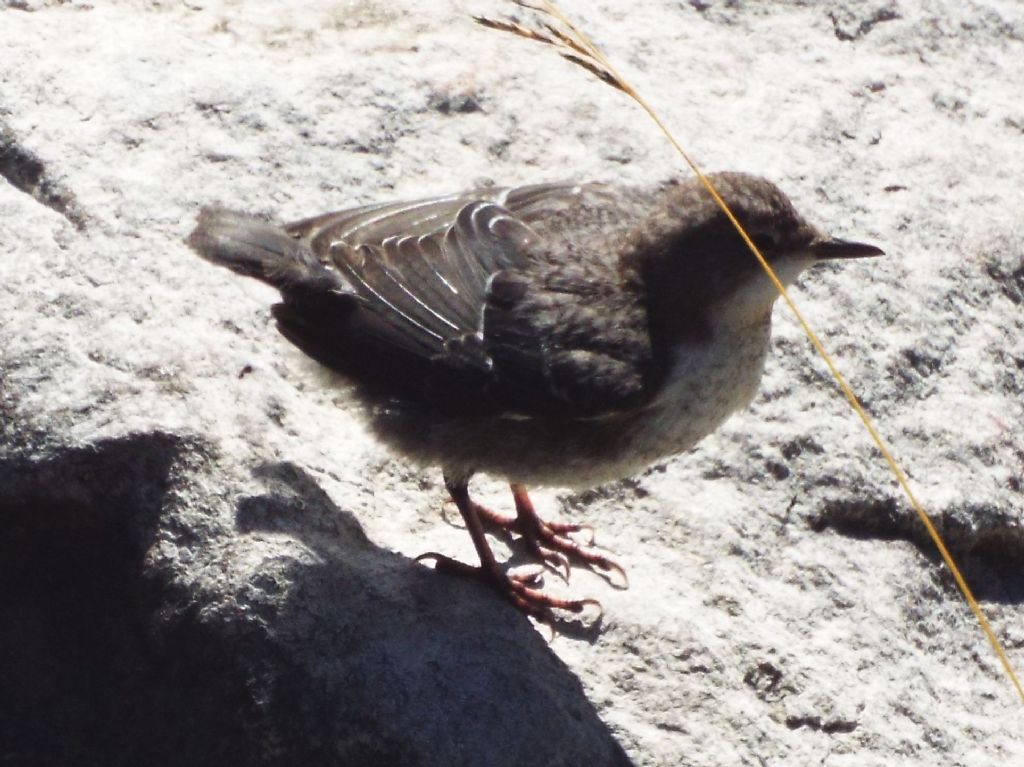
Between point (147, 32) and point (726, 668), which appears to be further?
point (147, 32)

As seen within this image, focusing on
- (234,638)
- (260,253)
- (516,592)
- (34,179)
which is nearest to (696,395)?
(516,592)

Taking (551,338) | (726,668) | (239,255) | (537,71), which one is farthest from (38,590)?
(537,71)

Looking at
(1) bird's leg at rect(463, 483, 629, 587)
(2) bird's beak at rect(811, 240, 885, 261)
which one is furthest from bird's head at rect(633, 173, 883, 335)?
(1) bird's leg at rect(463, 483, 629, 587)

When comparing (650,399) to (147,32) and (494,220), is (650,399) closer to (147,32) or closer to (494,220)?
(494,220)

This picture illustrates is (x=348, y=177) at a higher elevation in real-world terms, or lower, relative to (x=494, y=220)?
lower

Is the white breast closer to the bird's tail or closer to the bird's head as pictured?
the bird's head

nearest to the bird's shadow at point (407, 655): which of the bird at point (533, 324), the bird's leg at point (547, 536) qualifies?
the bird at point (533, 324)

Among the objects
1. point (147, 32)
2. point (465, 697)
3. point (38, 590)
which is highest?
point (147, 32)

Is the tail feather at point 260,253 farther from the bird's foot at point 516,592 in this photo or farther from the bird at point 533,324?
the bird's foot at point 516,592
